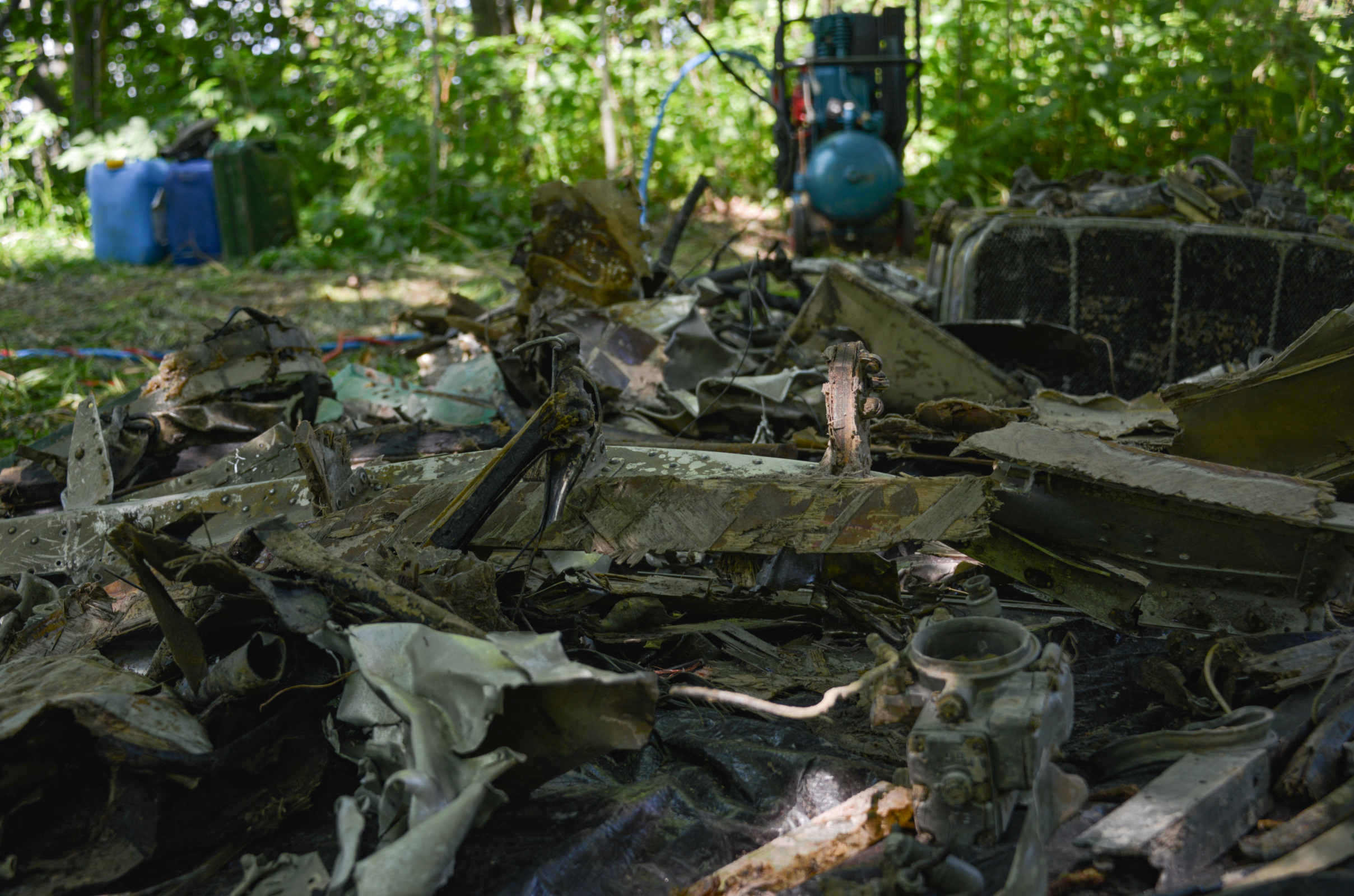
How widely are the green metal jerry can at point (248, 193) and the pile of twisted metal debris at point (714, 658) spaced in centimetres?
637

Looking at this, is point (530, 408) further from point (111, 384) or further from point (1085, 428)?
point (111, 384)

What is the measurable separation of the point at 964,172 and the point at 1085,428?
6.64m

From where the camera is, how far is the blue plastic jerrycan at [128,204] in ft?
27.7

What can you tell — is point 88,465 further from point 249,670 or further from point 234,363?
point 249,670

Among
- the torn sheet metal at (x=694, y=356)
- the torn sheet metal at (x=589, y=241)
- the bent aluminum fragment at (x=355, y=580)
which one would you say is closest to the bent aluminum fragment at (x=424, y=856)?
the bent aluminum fragment at (x=355, y=580)

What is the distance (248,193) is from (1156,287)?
7.81 m

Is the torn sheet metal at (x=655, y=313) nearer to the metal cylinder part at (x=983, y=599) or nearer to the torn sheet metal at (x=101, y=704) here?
the metal cylinder part at (x=983, y=599)

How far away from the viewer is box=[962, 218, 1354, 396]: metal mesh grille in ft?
11.9

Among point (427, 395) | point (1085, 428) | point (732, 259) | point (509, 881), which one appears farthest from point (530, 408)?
point (732, 259)

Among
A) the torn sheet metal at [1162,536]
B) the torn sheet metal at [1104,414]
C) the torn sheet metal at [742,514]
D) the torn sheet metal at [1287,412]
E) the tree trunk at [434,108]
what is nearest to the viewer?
the torn sheet metal at [1162,536]

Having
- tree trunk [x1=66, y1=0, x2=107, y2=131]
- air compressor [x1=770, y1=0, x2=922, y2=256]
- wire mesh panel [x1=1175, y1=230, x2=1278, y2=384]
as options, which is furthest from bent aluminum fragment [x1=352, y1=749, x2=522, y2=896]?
tree trunk [x1=66, y1=0, x2=107, y2=131]

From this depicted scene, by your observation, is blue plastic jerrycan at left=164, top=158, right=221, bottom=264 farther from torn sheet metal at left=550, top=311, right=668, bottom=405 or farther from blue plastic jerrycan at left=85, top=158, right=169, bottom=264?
torn sheet metal at left=550, top=311, right=668, bottom=405

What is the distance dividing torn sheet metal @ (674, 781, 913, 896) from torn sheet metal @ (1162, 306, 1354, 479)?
141cm

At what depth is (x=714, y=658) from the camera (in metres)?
2.17
